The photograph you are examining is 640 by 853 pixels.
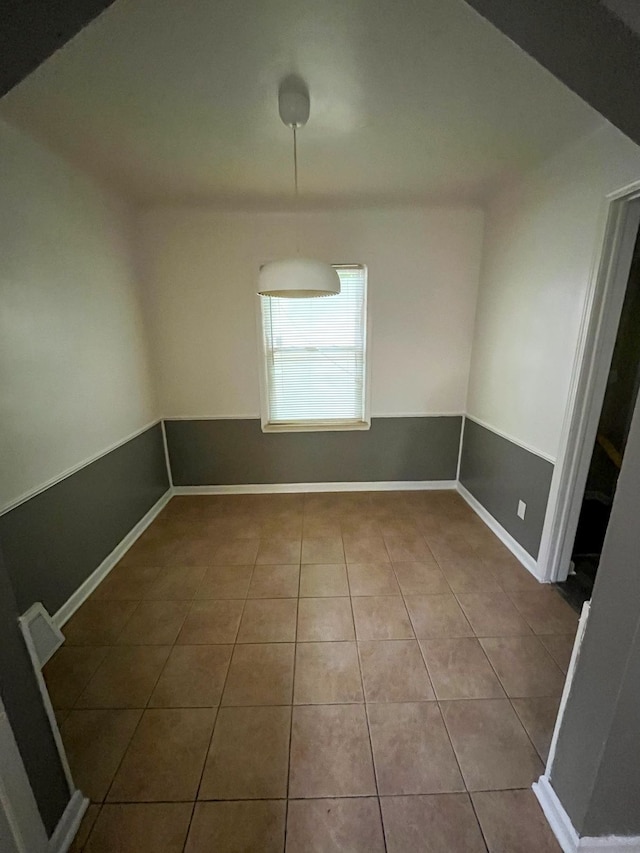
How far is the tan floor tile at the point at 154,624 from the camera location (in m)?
1.83

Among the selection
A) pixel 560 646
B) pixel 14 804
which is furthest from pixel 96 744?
pixel 560 646

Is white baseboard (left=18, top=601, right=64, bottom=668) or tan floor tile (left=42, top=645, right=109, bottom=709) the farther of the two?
white baseboard (left=18, top=601, right=64, bottom=668)

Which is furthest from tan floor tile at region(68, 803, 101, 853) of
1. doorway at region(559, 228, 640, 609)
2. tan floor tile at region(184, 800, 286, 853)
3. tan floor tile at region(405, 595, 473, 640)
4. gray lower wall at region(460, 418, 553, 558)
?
doorway at region(559, 228, 640, 609)

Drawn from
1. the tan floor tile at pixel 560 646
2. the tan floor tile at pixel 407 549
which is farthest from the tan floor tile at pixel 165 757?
the tan floor tile at pixel 560 646

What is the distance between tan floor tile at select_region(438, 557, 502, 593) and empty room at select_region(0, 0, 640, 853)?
22mm

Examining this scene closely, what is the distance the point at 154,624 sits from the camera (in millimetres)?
1934

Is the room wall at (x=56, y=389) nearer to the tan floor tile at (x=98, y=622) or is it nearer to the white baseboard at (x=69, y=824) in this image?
the white baseboard at (x=69, y=824)

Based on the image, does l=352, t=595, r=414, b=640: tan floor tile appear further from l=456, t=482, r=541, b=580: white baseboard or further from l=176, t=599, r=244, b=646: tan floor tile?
l=456, t=482, r=541, b=580: white baseboard

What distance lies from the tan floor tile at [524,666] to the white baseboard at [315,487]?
Answer: 5.60 ft

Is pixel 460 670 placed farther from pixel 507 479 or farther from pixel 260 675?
pixel 507 479

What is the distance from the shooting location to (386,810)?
3.80ft

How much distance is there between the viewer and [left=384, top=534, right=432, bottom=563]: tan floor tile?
245cm

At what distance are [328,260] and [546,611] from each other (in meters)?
2.88

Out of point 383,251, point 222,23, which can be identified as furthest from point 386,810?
point 383,251
